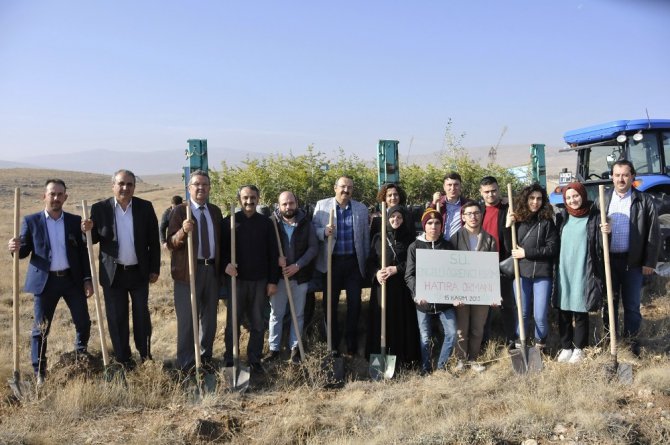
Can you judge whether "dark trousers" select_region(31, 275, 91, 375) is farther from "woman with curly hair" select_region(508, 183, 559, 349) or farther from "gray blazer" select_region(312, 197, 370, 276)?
"woman with curly hair" select_region(508, 183, 559, 349)

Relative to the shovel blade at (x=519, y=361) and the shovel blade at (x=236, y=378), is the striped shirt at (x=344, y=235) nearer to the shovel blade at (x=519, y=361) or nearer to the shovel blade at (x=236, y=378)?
the shovel blade at (x=236, y=378)

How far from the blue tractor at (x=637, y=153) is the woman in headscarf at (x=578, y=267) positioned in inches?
137

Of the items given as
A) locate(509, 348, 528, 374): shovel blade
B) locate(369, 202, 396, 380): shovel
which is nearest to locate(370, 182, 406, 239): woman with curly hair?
locate(369, 202, 396, 380): shovel

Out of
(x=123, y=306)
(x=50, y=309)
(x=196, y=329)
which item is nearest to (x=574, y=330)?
(x=196, y=329)

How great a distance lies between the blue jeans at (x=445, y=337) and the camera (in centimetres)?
520

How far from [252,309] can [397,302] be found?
1501 mm

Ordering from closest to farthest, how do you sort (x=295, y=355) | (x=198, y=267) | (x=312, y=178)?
(x=198, y=267) < (x=295, y=355) < (x=312, y=178)

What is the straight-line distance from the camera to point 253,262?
5.14 meters

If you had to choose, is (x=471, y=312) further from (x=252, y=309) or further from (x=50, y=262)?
(x=50, y=262)

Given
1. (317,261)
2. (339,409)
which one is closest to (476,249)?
(317,261)

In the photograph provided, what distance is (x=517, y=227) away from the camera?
530 centimetres

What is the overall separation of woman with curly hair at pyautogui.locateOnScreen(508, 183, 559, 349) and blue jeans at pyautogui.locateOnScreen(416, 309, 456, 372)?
0.84 metres

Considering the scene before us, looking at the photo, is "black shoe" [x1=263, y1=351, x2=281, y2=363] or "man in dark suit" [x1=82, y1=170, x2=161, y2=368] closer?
"man in dark suit" [x1=82, y1=170, x2=161, y2=368]

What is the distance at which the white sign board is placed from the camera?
5125 millimetres
